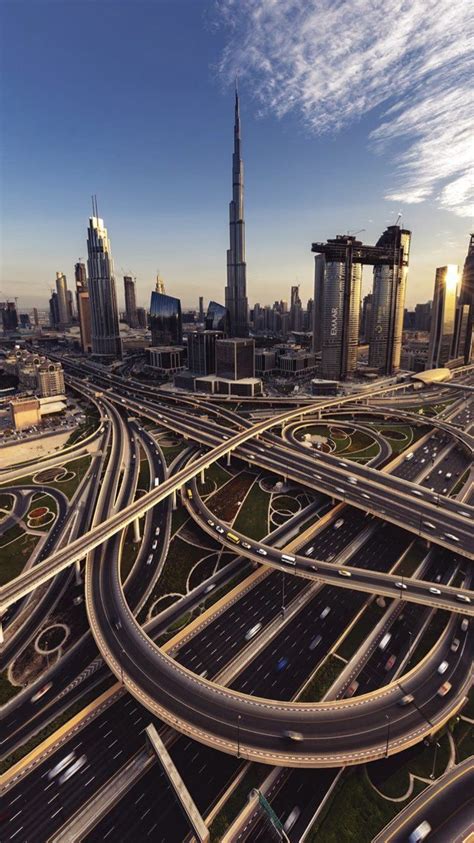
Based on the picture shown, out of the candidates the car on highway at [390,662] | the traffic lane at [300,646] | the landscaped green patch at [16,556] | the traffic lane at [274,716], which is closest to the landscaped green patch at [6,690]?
the traffic lane at [274,716]

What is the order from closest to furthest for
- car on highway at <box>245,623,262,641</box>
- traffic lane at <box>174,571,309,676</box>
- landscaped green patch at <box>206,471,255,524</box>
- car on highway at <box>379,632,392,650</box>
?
traffic lane at <box>174,571,309,676</box>, car on highway at <box>379,632,392,650</box>, car on highway at <box>245,623,262,641</box>, landscaped green patch at <box>206,471,255,524</box>

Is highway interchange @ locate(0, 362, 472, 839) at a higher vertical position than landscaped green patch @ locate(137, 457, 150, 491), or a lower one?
lower

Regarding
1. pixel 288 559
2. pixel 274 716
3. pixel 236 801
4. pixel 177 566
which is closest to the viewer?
pixel 236 801

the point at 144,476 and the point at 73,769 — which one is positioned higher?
the point at 144,476

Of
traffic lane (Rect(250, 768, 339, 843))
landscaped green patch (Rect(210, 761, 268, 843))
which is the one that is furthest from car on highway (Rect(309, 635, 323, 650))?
landscaped green patch (Rect(210, 761, 268, 843))

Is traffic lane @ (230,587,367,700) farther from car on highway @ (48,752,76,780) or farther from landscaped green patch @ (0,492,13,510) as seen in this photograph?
landscaped green patch @ (0,492,13,510)

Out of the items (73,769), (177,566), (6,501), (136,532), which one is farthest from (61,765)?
(6,501)

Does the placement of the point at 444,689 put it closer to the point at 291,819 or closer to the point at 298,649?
the point at 298,649
